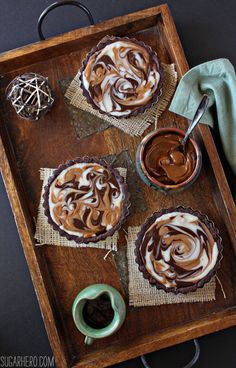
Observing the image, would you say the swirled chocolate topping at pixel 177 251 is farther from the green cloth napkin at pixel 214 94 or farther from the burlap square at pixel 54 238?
the green cloth napkin at pixel 214 94

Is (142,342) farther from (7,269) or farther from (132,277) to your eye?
(7,269)

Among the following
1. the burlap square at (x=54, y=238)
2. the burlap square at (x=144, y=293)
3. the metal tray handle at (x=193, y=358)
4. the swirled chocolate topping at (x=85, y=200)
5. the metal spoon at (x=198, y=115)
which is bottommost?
the metal tray handle at (x=193, y=358)

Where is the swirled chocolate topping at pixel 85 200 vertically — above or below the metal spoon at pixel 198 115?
below

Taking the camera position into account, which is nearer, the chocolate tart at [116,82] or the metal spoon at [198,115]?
the metal spoon at [198,115]

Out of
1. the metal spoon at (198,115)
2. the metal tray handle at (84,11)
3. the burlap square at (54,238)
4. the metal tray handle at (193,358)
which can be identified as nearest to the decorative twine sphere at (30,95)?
the metal tray handle at (84,11)

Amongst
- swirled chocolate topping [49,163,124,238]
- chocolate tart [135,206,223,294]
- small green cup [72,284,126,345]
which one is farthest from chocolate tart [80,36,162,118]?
small green cup [72,284,126,345]

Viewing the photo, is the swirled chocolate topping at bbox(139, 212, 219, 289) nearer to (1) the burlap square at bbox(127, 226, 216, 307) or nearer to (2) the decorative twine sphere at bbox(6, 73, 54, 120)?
(1) the burlap square at bbox(127, 226, 216, 307)
